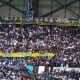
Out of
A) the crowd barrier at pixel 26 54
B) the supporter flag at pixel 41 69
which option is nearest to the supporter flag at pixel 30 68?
the supporter flag at pixel 41 69

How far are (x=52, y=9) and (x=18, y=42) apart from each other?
22.6 feet

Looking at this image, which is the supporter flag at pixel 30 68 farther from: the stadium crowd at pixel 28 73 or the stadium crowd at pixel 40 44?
the stadium crowd at pixel 40 44

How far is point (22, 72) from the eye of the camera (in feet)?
122

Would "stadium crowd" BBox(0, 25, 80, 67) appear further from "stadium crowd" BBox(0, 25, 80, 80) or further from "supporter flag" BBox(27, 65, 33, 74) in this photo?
"supporter flag" BBox(27, 65, 33, 74)

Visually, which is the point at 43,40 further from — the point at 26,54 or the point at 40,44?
the point at 26,54

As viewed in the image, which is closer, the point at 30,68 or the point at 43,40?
the point at 30,68

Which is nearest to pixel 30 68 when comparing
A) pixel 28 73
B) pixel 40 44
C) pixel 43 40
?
pixel 28 73

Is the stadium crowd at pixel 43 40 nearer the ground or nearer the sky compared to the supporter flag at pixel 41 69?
nearer the sky

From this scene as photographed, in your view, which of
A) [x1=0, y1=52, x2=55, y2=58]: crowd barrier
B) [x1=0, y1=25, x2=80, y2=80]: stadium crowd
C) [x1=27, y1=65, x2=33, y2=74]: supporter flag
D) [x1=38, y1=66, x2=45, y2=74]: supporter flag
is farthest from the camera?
[x1=0, y1=52, x2=55, y2=58]: crowd barrier

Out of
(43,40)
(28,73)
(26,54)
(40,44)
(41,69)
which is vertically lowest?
(28,73)

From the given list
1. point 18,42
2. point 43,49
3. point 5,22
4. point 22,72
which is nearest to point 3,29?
point 5,22

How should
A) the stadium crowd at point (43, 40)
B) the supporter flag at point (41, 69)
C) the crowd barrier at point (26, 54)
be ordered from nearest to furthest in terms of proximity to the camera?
the supporter flag at point (41, 69), the crowd barrier at point (26, 54), the stadium crowd at point (43, 40)

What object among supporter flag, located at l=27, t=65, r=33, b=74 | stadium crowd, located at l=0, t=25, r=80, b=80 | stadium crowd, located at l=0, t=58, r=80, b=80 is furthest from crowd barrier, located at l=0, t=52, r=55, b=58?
supporter flag, located at l=27, t=65, r=33, b=74

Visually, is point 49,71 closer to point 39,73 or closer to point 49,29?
point 39,73
